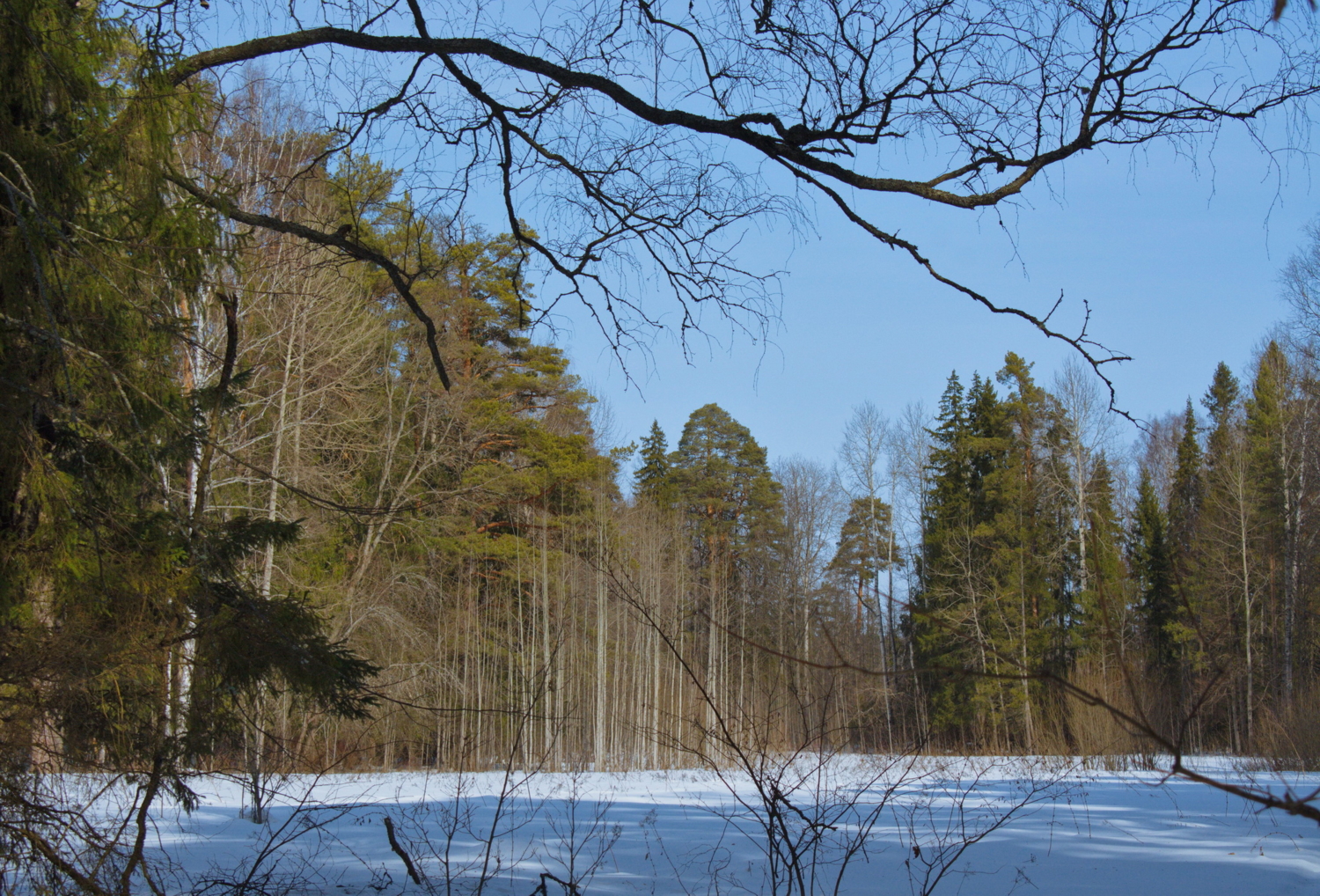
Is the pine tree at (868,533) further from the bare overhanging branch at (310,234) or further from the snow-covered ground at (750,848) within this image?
the bare overhanging branch at (310,234)

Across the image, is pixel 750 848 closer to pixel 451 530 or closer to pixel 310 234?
pixel 310 234

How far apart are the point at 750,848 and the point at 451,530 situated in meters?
13.4

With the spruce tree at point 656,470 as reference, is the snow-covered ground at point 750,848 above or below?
below

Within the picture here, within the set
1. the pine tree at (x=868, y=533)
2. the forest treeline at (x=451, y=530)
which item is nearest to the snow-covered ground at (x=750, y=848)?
the forest treeline at (x=451, y=530)

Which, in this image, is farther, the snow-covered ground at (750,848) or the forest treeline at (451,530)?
the snow-covered ground at (750,848)

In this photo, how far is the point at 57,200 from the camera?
2.85 meters

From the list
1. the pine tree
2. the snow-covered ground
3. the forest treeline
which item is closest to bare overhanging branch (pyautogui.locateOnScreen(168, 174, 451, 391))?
the forest treeline

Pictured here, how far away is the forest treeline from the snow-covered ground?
0.54 metres

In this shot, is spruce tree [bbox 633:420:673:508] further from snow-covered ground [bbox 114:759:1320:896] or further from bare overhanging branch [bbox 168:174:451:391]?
bare overhanging branch [bbox 168:174:451:391]

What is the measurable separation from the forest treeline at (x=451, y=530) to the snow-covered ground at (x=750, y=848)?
21.3 inches

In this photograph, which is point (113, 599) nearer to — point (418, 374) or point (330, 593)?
point (330, 593)

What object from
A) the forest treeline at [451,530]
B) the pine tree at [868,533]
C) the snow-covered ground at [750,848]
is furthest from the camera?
the pine tree at [868,533]

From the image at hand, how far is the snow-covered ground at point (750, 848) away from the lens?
13.4 ft

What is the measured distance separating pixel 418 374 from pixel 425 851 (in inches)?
467
